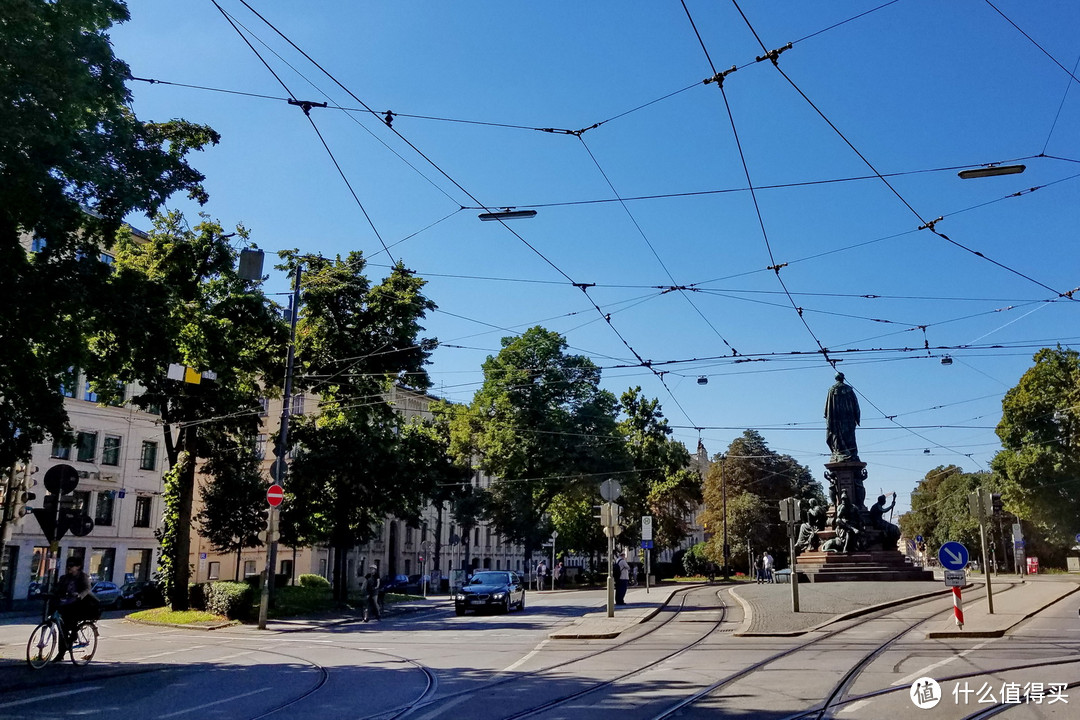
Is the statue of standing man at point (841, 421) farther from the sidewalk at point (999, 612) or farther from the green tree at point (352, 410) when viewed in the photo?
the green tree at point (352, 410)

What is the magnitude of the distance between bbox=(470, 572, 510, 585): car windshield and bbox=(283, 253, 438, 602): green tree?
4.85 m

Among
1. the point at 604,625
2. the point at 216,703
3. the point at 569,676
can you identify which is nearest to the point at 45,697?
the point at 216,703

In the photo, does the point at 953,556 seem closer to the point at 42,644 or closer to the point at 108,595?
the point at 42,644

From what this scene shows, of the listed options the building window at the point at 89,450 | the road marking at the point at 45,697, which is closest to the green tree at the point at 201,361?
the road marking at the point at 45,697

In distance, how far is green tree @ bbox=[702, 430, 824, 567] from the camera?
78.0 m

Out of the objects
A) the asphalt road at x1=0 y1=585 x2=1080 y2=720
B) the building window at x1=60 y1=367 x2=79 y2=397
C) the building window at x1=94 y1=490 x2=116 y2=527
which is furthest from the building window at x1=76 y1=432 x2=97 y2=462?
the building window at x1=60 y1=367 x2=79 y2=397

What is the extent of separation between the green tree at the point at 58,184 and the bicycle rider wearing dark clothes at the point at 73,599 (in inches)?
112

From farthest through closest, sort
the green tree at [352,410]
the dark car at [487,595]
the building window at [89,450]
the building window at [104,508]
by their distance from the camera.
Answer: the building window at [104,508]
the building window at [89,450]
the green tree at [352,410]
the dark car at [487,595]

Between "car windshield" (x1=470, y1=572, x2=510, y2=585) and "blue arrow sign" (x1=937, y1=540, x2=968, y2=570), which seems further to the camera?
"car windshield" (x1=470, y1=572, x2=510, y2=585)

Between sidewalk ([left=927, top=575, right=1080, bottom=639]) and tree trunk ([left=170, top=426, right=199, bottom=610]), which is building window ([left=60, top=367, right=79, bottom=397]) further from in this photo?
sidewalk ([left=927, top=575, right=1080, bottom=639])

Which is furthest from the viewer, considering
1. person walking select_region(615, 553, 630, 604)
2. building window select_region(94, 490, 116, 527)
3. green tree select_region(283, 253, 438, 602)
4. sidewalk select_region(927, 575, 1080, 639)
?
building window select_region(94, 490, 116, 527)

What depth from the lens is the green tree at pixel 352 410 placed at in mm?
32812

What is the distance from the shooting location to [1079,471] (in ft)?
186

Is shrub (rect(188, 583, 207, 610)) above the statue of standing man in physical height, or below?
below
